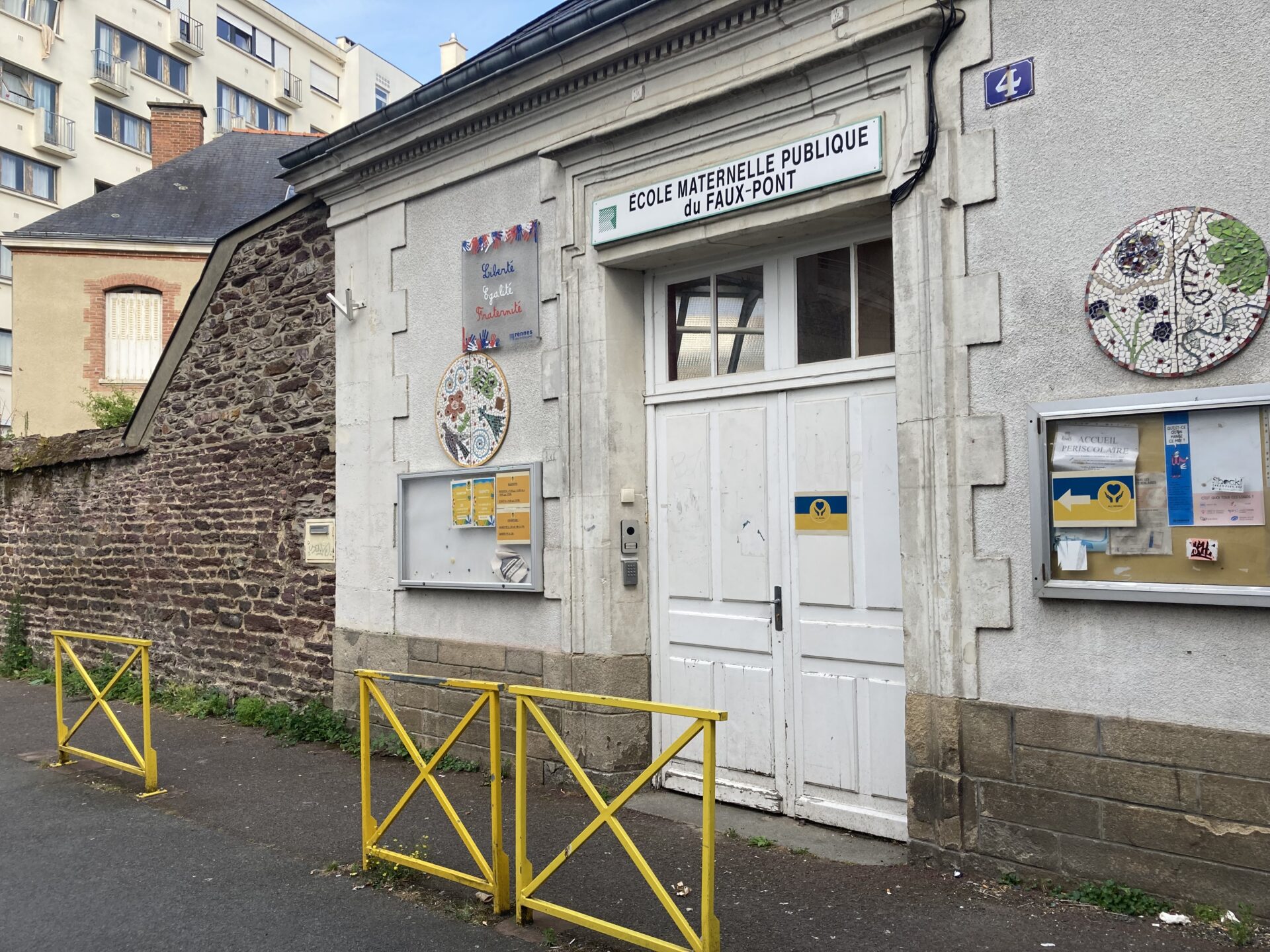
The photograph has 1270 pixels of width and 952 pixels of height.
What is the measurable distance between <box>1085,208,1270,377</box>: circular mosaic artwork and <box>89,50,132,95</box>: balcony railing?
36.0 meters

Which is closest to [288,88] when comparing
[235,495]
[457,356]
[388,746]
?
[235,495]

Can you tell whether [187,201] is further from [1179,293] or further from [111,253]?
[1179,293]

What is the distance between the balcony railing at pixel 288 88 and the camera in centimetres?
4056

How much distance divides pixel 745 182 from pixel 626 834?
131 inches

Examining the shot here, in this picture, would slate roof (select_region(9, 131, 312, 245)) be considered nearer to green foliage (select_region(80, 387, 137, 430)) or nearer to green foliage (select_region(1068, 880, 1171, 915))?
green foliage (select_region(80, 387, 137, 430))

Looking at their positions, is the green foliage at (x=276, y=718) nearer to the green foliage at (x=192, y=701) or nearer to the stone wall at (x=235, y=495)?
the stone wall at (x=235, y=495)

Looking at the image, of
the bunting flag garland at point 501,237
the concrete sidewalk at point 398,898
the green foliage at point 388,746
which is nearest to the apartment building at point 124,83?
the bunting flag garland at point 501,237

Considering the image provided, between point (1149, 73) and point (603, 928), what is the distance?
3.93m

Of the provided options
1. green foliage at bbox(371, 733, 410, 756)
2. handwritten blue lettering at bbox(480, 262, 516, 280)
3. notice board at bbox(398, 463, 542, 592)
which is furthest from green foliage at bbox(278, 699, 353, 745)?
handwritten blue lettering at bbox(480, 262, 516, 280)

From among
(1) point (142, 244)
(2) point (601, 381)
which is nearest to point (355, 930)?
(2) point (601, 381)

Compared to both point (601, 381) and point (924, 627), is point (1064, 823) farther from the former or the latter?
point (601, 381)

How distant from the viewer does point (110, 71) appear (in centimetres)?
3388

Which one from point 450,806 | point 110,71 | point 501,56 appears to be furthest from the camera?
point 110,71

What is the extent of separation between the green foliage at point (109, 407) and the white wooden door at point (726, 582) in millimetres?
15546
